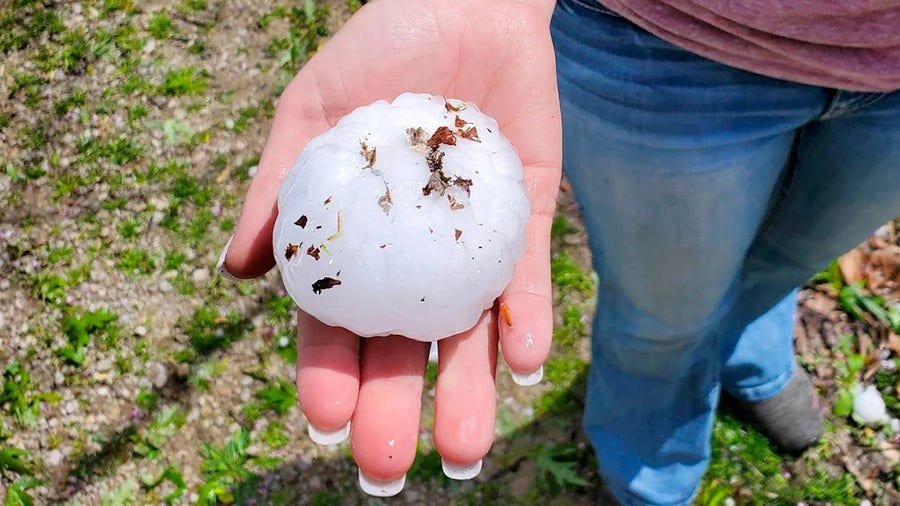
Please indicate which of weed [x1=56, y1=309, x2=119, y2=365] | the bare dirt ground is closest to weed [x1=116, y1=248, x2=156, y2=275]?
the bare dirt ground

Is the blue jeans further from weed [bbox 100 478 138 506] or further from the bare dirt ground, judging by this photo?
weed [bbox 100 478 138 506]

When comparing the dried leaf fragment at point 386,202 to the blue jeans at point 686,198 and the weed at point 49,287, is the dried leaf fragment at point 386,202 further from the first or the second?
the weed at point 49,287

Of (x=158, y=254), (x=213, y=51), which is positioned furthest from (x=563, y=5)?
(x=213, y=51)

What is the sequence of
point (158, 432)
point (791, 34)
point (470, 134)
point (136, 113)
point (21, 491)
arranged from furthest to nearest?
point (136, 113), point (158, 432), point (21, 491), point (470, 134), point (791, 34)

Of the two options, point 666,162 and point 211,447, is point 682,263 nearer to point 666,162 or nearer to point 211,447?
point 666,162

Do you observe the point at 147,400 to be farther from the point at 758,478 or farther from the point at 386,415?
the point at 758,478

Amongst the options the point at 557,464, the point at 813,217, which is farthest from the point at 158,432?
the point at 813,217
